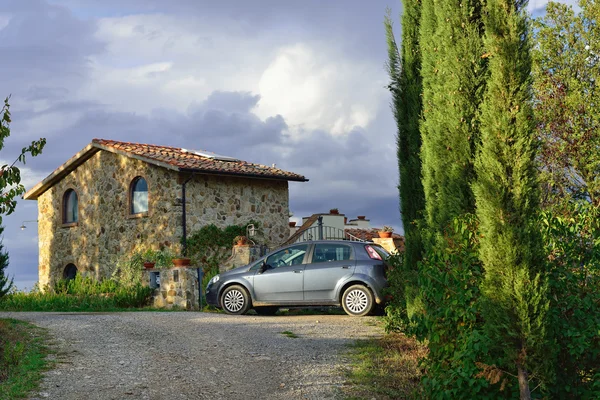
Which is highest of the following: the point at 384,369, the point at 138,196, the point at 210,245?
the point at 138,196

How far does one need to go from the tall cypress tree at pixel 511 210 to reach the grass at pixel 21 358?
518 centimetres

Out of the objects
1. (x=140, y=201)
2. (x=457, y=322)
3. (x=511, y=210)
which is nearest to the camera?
(x=511, y=210)

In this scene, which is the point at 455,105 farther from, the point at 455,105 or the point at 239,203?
the point at 239,203

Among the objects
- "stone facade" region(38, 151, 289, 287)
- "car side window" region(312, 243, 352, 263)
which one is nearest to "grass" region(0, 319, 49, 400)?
"car side window" region(312, 243, 352, 263)

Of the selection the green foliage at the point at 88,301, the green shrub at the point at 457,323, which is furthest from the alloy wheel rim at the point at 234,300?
the green shrub at the point at 457,323

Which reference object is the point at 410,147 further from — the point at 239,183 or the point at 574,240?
the point at 239,183

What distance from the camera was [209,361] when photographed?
362 inches

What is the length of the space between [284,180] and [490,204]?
17.6m

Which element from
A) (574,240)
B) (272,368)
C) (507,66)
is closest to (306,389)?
(272,368)

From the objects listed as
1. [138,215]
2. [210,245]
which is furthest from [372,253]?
[138,215]

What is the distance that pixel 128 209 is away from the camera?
2294 cm

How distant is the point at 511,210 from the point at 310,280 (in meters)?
8.48

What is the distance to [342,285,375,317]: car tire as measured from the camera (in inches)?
572

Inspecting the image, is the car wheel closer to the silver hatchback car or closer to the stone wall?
the silver hatchback car
